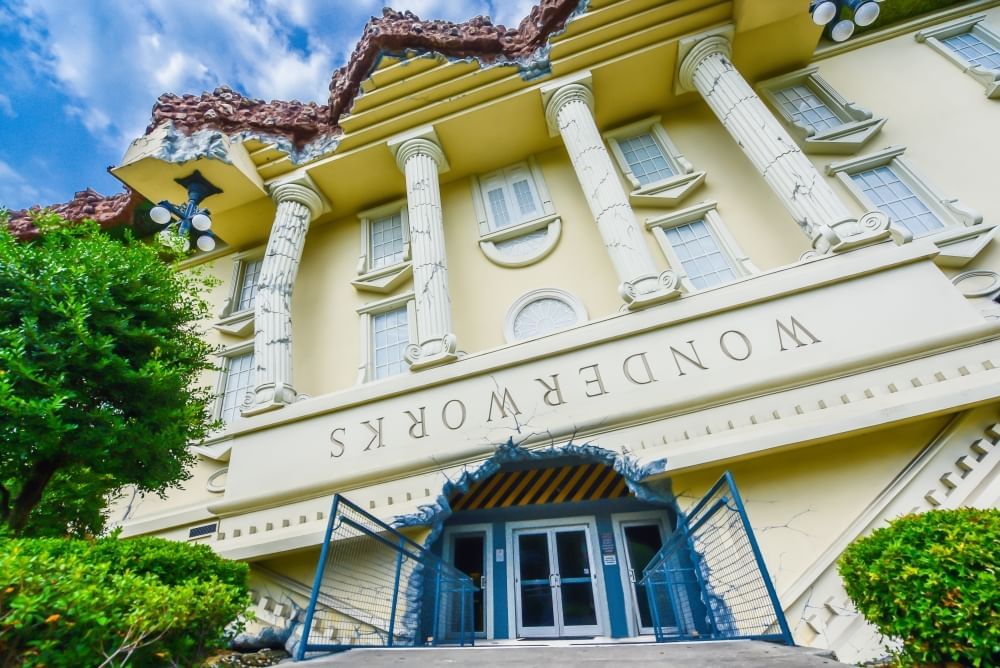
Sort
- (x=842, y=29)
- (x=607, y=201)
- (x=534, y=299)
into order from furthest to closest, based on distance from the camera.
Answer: (x=534, y=299) → (x=607, y=201) → (x=842, y=29)

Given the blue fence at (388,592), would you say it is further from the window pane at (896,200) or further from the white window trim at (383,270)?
the window pane at (896,200)

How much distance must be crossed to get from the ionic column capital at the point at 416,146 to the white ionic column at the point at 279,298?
2.42 meters

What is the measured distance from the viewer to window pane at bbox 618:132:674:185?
1038 centimetres

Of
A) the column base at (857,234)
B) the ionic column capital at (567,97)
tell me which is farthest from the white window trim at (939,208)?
the ionic column capital at (567,97)

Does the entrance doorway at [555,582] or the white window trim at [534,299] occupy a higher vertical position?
the white window trim at [534,299]

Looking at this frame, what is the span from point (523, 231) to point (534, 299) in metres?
1.87

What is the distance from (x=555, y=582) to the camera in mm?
7762

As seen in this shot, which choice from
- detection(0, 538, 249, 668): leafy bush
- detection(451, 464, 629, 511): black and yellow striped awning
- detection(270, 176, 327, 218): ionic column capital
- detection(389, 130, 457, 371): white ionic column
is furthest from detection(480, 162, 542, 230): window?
detection(0, 538, 249, 668): leafy bush

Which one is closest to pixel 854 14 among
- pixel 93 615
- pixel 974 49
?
pixel 974 49

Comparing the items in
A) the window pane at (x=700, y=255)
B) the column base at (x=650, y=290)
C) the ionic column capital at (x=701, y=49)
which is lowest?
the column base at (x=650, y=290)

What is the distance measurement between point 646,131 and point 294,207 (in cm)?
883

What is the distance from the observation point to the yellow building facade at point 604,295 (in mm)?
5625

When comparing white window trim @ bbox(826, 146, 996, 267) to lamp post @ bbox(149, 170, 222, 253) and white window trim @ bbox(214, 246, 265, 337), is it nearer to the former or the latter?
lamp post @ bbox(149, 170, 222, 253)

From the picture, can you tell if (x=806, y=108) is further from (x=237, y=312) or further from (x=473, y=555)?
(x=237, y=312)
